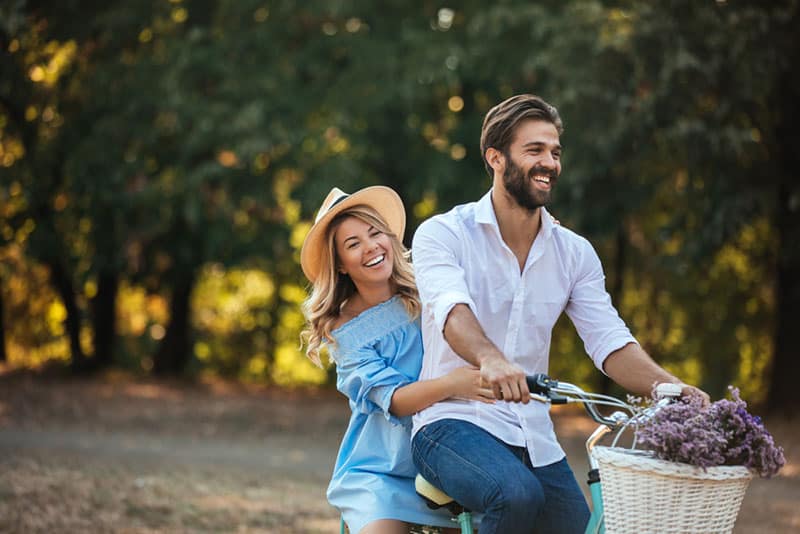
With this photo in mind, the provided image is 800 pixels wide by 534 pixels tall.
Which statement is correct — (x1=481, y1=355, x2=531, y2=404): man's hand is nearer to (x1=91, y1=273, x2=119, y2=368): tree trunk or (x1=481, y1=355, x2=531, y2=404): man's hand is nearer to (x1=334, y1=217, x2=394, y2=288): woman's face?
(x1=334, y1=217, x2=394, y2=288): woman's face

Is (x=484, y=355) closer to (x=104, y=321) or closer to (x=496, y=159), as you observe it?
(x=496, y=159)

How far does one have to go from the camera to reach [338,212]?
4562 mm

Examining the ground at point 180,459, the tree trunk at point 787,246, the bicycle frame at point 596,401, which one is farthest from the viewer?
the tree trunk at point 787,246

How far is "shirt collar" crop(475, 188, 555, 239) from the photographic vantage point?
399 centimetres

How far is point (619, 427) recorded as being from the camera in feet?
11.7

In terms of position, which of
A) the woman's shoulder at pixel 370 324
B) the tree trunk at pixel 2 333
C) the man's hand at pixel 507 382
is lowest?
the tree trunk at pixel 2 333

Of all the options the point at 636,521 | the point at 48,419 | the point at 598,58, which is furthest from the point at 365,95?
the point at 636,521

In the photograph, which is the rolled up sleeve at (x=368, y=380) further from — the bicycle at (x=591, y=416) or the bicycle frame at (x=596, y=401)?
the bicycle frame at (x=596, y=401)

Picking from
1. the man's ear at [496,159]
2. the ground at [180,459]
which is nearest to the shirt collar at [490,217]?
the man's ear at [496,159]

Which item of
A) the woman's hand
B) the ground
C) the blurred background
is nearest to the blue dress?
the woman's hand

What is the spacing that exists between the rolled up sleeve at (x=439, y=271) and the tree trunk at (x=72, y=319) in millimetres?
17181

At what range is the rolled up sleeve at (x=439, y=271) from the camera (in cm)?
367

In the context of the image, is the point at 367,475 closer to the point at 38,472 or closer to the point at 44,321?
the point at 38,472

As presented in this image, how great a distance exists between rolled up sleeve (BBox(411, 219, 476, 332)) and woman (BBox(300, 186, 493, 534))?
0.29 m
